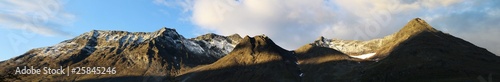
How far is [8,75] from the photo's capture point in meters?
18.2

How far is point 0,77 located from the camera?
18.7 meters

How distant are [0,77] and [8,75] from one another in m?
0.69
